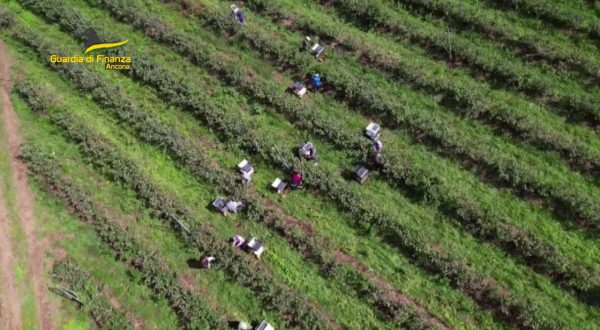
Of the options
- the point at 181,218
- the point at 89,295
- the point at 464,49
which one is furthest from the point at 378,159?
the point at 89,295

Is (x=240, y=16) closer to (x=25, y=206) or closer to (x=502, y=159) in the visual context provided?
(x=25, y=206)

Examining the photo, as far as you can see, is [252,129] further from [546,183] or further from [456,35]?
[546,183]

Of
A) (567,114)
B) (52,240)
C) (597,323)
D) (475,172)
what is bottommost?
(52,240)

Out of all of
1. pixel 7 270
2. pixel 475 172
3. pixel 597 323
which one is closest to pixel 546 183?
pixel 475 172

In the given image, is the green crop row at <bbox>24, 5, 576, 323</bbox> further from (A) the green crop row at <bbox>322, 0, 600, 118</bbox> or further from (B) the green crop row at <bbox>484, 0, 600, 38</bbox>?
(B) the green crop row at <bbox>484, 0, 600, 38</bbox>

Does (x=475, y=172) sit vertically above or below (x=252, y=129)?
above

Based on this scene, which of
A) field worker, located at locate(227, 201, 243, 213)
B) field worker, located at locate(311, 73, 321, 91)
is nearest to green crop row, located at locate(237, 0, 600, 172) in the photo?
field worker, located at locate(311, 73, 321, 91)

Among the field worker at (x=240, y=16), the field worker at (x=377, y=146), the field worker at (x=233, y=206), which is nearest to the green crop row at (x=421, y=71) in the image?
the field worker at (x=240, y=16)

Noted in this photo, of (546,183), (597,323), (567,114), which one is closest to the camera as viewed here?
(597,323)
